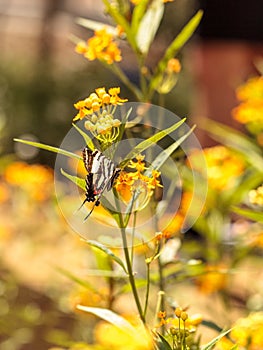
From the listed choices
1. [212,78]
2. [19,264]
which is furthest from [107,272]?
[212,78]

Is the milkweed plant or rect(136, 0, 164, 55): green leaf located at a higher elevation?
rect(136, 0, 164, 55): green leaf

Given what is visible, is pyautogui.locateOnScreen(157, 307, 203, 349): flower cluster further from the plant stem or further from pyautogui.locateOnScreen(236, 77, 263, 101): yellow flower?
pyautogui.locateOnScreen(236, 77, 263, 101): yellow flower

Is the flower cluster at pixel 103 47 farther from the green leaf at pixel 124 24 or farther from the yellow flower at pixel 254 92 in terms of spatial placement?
the yellow flower at pixel 254 92

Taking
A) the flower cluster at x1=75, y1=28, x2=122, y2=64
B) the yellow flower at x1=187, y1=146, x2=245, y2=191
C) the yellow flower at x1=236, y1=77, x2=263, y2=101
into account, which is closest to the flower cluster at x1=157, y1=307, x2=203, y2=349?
the flower cluster at x1=75, y1=28, x2=122, y2=64

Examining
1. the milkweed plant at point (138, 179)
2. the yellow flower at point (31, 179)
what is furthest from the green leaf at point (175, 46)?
the yellow flower at point (31, 179)

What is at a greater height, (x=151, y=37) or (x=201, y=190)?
(x=151, y=37)

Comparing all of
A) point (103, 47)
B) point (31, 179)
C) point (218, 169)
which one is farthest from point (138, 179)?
point (31, 179)

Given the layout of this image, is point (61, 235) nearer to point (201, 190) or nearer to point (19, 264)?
point (19, 264)
